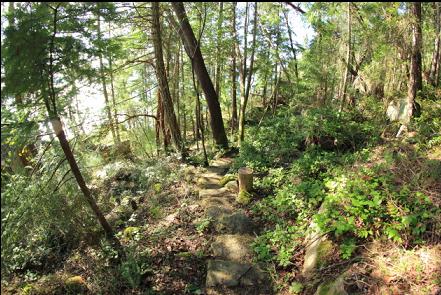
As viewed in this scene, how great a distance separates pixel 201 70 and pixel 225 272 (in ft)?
20.9

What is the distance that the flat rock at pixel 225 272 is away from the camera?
418cm

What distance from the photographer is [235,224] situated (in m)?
5.29

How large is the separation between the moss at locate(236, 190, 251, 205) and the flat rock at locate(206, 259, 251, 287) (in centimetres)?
178

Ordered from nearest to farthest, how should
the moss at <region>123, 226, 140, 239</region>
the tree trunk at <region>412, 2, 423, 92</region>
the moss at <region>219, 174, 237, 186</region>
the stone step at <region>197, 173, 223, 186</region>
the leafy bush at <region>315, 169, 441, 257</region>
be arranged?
1. the leafy bush at <region>315, 169, 441, 257</region>
2. the moss at <region>123, 226, 140, 239</region>
3. the tree trunk at <region>412, 2, 423, 92</region>
4. the moss at <region>219, 174, 237, 186</region>
5. the stone step at <region>197, 173, 223, 186</region>

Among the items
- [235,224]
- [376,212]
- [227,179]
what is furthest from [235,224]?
[376,212]

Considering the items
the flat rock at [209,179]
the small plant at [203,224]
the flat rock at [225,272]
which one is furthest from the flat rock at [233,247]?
the flat rock at [209,179]

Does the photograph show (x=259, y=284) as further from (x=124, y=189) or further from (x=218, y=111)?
(x=218, y=111)

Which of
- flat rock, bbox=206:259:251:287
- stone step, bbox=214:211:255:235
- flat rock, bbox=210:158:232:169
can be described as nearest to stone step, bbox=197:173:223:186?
flat rock, bbox=210:158:232:169

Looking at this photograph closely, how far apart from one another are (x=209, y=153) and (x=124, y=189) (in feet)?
9.64

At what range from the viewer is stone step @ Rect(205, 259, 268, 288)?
4.16 m

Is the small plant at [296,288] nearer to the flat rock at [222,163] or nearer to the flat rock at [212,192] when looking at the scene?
the flat rock at [212,192]

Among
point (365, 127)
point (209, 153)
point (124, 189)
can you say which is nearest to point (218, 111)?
point (209, 153)

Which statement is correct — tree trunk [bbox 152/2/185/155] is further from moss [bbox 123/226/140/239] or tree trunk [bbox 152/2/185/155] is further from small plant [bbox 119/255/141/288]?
small plant [bbox 119/255/141/288]

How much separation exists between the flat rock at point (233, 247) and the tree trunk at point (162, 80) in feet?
15.0
